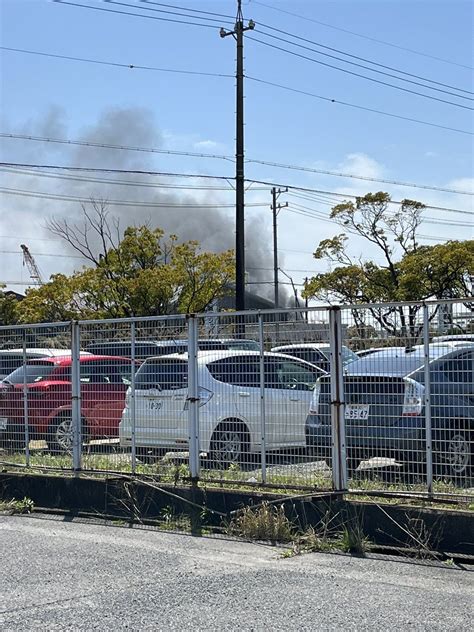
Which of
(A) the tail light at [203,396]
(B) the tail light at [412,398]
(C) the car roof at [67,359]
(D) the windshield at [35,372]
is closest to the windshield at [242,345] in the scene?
(A) the tail light at [203,396]

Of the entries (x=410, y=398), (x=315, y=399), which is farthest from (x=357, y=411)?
(x=410, y=398)

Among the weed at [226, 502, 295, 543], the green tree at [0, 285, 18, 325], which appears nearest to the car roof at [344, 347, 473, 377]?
the weed at [226, 502, 295, 543]

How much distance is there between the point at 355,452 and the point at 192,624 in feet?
9.26

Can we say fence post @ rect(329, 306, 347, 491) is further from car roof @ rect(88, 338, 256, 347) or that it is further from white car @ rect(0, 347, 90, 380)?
white car @ rect(0, 347, 90, 380)

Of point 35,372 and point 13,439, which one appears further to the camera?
point 13,439

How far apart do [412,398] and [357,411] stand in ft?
1.85

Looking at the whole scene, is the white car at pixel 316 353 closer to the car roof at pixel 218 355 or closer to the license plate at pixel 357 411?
the car roof at pixel 218 355

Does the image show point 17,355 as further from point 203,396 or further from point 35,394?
point 203,396

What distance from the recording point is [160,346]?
8633 mm

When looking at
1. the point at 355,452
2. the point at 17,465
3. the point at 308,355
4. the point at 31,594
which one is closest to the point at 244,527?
the point at 355,452

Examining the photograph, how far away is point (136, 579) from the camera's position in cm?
627

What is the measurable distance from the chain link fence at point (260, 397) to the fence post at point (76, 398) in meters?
0.02

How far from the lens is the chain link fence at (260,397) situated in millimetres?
7027

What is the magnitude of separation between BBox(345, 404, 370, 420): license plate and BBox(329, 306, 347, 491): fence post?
7cm
